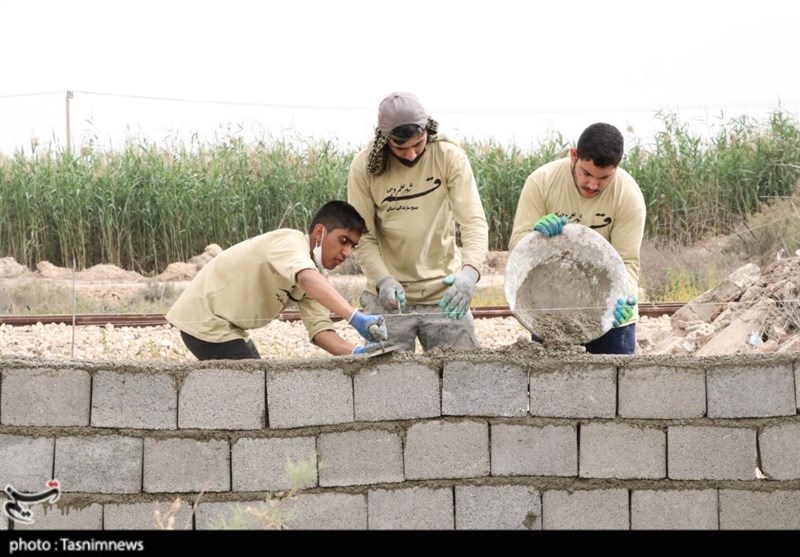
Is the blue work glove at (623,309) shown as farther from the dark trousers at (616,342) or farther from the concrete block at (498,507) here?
the concrete block at (498,507)

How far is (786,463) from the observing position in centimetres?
455

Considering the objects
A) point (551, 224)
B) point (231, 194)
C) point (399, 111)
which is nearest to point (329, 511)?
point (551, 224)

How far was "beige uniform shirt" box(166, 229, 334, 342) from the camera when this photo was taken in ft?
15.6

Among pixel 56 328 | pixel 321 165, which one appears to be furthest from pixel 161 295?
pixel 321 165

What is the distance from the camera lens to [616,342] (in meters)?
4.95

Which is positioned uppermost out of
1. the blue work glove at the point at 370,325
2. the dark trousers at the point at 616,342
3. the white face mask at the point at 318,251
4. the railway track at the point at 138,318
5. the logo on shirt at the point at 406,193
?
the logo on shirt at the point at 406,193

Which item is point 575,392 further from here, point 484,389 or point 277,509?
point 277,509

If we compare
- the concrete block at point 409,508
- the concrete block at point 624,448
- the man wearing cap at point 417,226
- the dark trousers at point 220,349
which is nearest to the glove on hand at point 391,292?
the man wearing cap at point 417,226

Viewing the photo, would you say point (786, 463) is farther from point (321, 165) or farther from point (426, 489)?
point (321, 165)

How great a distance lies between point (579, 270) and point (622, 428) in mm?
662

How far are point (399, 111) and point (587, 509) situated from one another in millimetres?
1771

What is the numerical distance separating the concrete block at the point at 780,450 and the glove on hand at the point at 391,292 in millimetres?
1530

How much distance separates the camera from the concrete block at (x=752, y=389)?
4.53 metres

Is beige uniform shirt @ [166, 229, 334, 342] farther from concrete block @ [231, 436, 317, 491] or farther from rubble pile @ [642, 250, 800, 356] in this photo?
rubble pile @ [642, 250, 800, 356]
